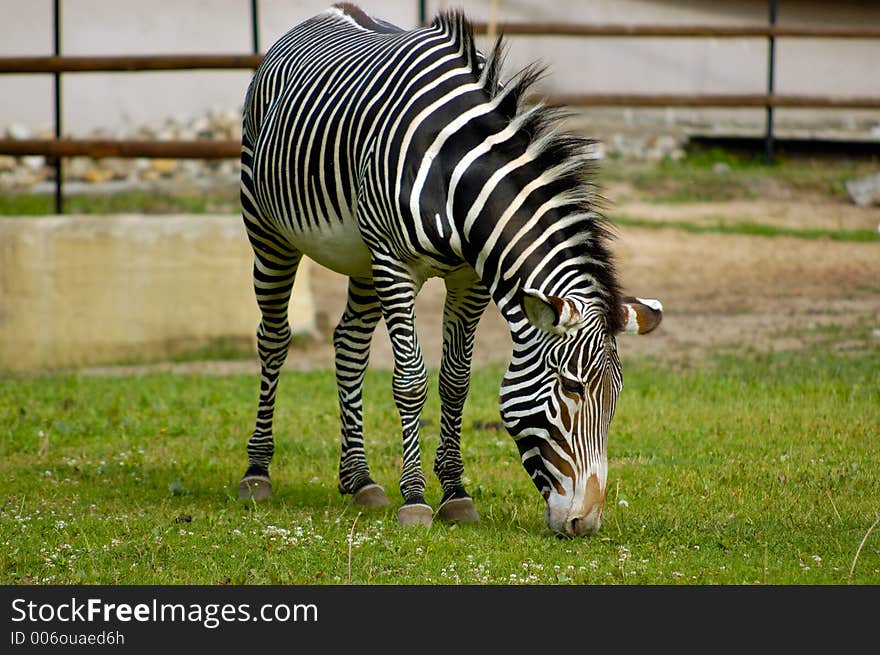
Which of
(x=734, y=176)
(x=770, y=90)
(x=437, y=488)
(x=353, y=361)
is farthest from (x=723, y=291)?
(x=353, y=361)

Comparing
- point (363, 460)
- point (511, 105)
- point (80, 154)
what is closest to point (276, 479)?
point (363, 460)

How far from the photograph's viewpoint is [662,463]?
6969 millimetres

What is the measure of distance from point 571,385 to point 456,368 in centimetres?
107

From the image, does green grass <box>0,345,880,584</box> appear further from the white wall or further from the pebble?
the white wall

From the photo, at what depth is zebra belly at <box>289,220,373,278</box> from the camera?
606cm

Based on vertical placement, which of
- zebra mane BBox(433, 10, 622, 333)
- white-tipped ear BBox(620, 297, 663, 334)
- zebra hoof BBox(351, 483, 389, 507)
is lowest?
zebra hoof BBox(351, 483, 389, 507)

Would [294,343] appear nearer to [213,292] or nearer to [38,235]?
[213,292]

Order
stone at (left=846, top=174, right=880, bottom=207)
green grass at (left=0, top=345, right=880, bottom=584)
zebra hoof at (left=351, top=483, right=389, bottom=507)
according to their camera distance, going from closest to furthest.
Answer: green grass at (left=0, top=345, right=880, bottom=584)
zebra hoof at (left=351, top=483, right=389, bottom=507)
stone at (left=846, top=174, right=880, bottom=207)

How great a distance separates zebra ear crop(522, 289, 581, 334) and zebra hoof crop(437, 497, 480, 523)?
125 centimetres

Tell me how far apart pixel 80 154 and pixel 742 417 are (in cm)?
616

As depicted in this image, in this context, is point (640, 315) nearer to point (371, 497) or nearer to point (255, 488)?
point (371, 497)

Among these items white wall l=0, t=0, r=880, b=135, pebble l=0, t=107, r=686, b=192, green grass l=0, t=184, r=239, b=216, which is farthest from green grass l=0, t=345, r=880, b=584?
white wall l=0, t=0, r=880, b=135

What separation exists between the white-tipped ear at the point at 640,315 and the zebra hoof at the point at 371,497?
1801mm

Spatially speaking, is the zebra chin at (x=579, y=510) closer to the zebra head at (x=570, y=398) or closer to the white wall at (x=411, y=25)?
the zebra head at (x=570, y=398)
